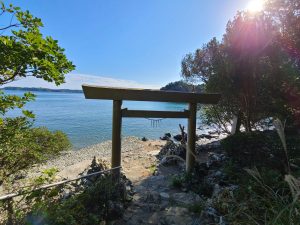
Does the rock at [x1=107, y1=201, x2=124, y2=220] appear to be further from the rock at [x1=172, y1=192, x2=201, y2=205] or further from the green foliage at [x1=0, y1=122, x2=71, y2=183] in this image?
the green foliage at [x1=0, y1=122, x2=71, y2=183]

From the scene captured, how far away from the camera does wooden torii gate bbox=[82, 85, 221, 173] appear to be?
4500mm

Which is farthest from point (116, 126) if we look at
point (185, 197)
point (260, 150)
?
point (260, 150)

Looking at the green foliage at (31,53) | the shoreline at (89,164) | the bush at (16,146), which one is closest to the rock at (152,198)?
the shoreline at (89,164)

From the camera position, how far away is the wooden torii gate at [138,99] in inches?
177

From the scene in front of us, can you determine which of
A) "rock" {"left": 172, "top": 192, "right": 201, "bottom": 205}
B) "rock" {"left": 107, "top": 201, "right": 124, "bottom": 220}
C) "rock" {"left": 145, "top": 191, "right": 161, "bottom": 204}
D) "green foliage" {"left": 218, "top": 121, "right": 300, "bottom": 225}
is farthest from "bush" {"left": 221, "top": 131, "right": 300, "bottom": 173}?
"rock" {"left": 107, "top": 201, "right": 124, "bottom": 220}

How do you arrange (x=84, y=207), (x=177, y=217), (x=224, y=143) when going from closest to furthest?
1. (x=84, y=207)
2. (x=177, y=217)
3. (x=224, y=143)

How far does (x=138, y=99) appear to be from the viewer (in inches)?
192

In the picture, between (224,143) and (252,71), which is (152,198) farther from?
(252,71)

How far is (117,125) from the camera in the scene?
475cm

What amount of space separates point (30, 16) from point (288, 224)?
2.57m

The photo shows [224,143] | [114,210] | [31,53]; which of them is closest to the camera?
[31,53]

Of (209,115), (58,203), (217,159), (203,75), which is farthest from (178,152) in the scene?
(58,203)

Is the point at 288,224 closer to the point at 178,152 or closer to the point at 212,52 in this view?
→ the point at 178,152

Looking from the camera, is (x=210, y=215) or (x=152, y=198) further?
(x=152, y=198)
